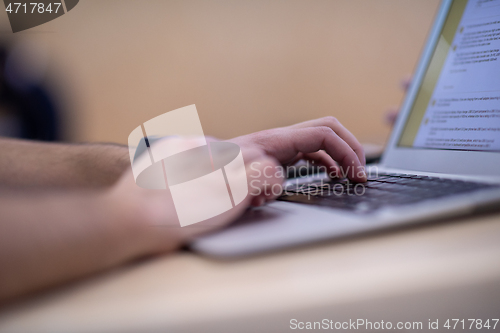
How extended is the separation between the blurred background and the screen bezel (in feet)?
1.86

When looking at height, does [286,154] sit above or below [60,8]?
below

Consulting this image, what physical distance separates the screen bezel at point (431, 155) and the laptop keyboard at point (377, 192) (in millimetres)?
107

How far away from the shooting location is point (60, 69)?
1271 millimetres

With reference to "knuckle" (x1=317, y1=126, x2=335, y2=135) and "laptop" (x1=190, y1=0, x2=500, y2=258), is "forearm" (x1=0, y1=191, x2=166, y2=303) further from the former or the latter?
"knuckle" (x1=317, y1=126, x2=335, y2=135)

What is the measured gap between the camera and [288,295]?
178 mm

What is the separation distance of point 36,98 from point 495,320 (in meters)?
1.48

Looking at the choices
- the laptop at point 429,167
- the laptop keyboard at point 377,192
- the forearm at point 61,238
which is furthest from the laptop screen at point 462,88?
the forearm at point 61,238

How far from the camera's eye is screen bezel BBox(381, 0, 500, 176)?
469 mm

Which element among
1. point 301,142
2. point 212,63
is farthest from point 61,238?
point 212,63

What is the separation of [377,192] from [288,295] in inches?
9.1

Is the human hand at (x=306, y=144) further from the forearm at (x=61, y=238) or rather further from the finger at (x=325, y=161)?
the forearm at (x=61, y=238)

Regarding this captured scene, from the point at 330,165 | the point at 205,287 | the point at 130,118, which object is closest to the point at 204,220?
the point at 205,287

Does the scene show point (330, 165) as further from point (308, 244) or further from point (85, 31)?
point (85, 31)

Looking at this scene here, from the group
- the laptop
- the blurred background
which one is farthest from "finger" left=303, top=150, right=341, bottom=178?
the blurred background
